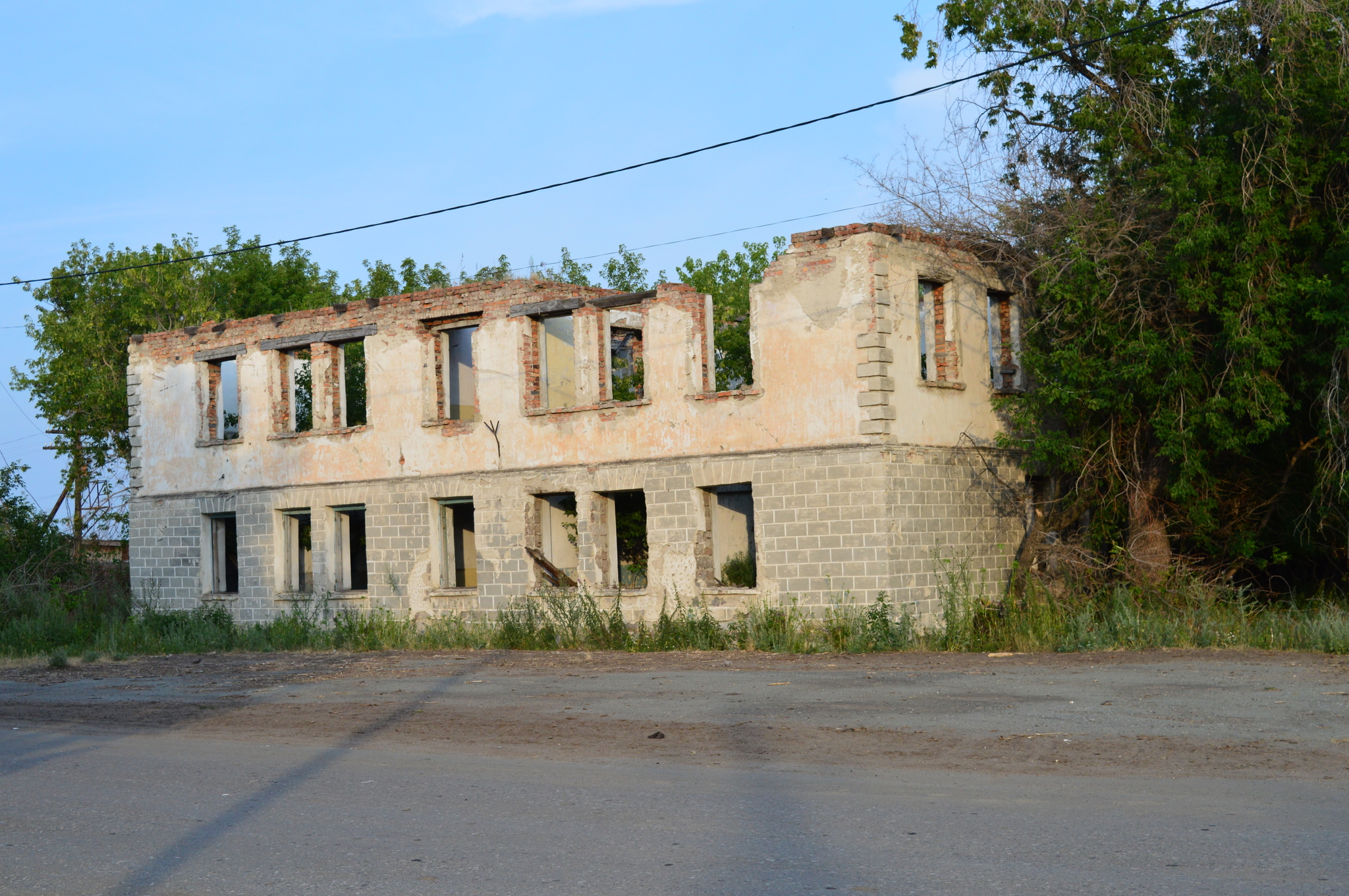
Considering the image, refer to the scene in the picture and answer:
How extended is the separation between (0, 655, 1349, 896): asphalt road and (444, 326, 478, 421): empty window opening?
10.7 meters

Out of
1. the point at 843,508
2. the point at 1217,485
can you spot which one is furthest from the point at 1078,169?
the point at 843,508

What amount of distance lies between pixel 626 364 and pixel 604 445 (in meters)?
4.33

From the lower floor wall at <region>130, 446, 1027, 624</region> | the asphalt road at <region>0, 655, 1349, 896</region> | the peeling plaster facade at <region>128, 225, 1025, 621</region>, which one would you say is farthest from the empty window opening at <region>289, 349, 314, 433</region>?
the asphalt road at <region>0, 655, 1349, 896</region>

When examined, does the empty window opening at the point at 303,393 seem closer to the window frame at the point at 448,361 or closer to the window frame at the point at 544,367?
the window frame at the point at 448,361

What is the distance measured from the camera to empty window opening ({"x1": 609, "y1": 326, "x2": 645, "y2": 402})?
23281mm

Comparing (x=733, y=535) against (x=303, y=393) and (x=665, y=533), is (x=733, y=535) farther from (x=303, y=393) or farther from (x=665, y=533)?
(x=303, y=393)

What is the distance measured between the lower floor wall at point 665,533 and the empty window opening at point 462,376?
6.30ft

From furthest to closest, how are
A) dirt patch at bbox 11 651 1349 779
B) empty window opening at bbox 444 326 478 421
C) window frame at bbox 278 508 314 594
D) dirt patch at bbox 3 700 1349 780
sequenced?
1. window frame at bbox 278 508 314 594
2. empty window opening at bbox 444 326 478 421
3. dirt patch at bbox 11 651 1349 779
4. dirt patch at bbox 3 700 1349 780

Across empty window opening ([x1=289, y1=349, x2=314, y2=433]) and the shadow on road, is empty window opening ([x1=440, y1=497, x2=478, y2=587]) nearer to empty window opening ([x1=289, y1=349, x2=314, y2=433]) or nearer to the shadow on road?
empty window opening ([x1=289, y1=349, x2=314, y2=433])

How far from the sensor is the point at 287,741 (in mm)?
10680

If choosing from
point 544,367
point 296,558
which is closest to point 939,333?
point 544,367

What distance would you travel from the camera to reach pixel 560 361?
2388 centimetres

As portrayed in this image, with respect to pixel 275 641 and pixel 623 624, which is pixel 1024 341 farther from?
pixel 275 641

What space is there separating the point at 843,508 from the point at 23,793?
12215 millimetres
